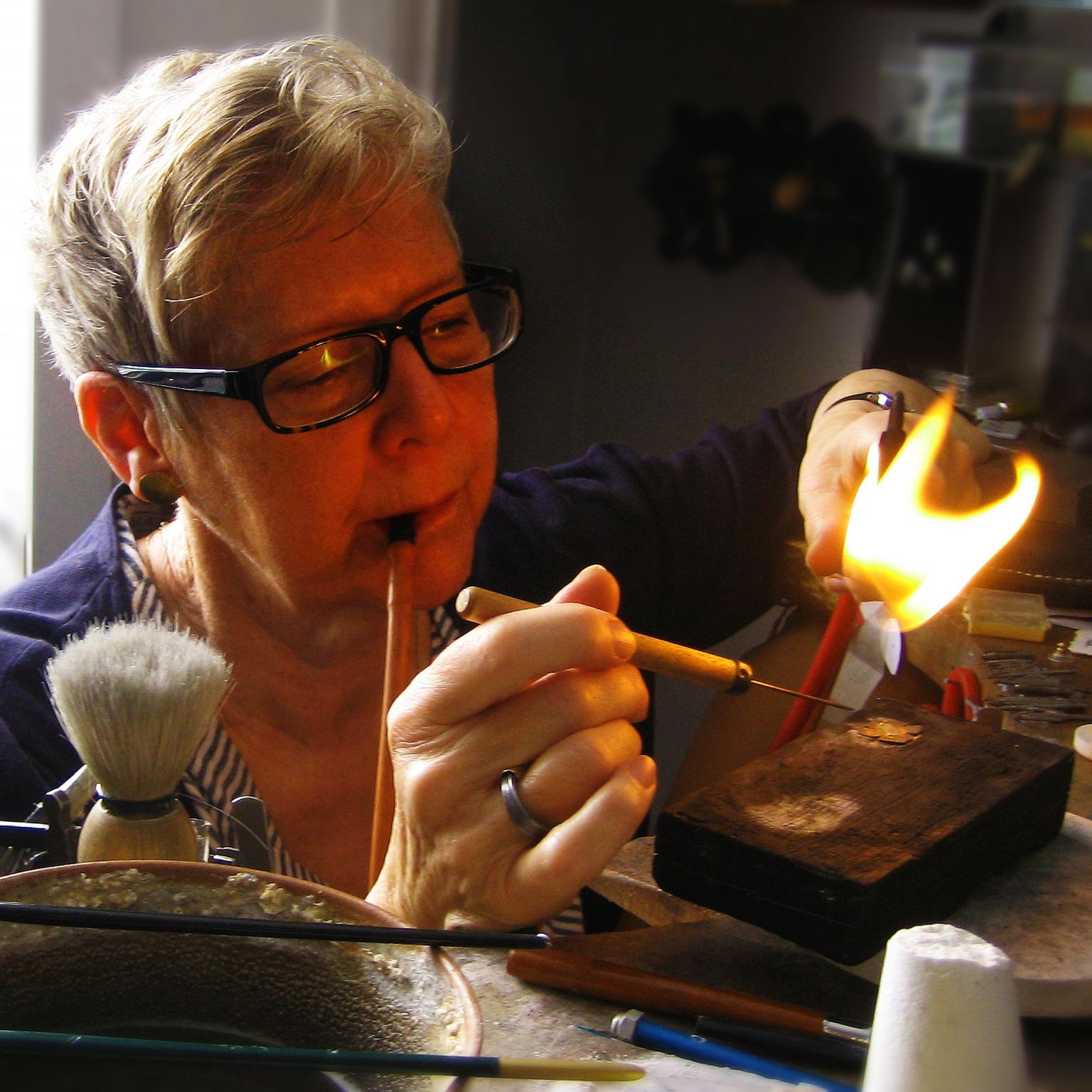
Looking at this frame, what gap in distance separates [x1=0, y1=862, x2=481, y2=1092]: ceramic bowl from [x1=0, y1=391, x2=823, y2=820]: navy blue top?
262 millimetres

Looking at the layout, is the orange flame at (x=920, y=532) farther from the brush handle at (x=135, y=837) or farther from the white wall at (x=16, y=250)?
the white wall at (x=16, y=250)

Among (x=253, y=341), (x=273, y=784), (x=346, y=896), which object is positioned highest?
(x=253, y=341)

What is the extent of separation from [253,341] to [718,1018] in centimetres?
32

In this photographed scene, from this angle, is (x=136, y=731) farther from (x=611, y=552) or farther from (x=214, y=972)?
(x=611, y=552)

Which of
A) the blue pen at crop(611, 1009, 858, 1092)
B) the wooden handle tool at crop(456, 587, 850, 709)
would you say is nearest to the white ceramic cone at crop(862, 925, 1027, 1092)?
the blue pen at crop(611, 1009, 858, 1092)

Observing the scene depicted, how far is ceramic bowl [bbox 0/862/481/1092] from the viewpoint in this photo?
0.89ft

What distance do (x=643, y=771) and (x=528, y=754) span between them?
1.4 inches

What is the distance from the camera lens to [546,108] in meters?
0.47

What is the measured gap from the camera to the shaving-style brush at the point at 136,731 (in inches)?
13.6

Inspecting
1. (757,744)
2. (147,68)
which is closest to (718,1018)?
(757,744)

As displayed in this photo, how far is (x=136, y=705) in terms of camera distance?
1.17ft

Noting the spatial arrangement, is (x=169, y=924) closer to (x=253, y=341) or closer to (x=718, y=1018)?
(x=718, y=1018)

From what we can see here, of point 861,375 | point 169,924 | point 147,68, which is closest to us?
point 169,924

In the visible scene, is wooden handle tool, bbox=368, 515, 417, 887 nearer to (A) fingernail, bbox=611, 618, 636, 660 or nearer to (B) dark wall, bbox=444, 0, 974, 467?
(B) dark wall, bbox=444, 0, 974, 467
